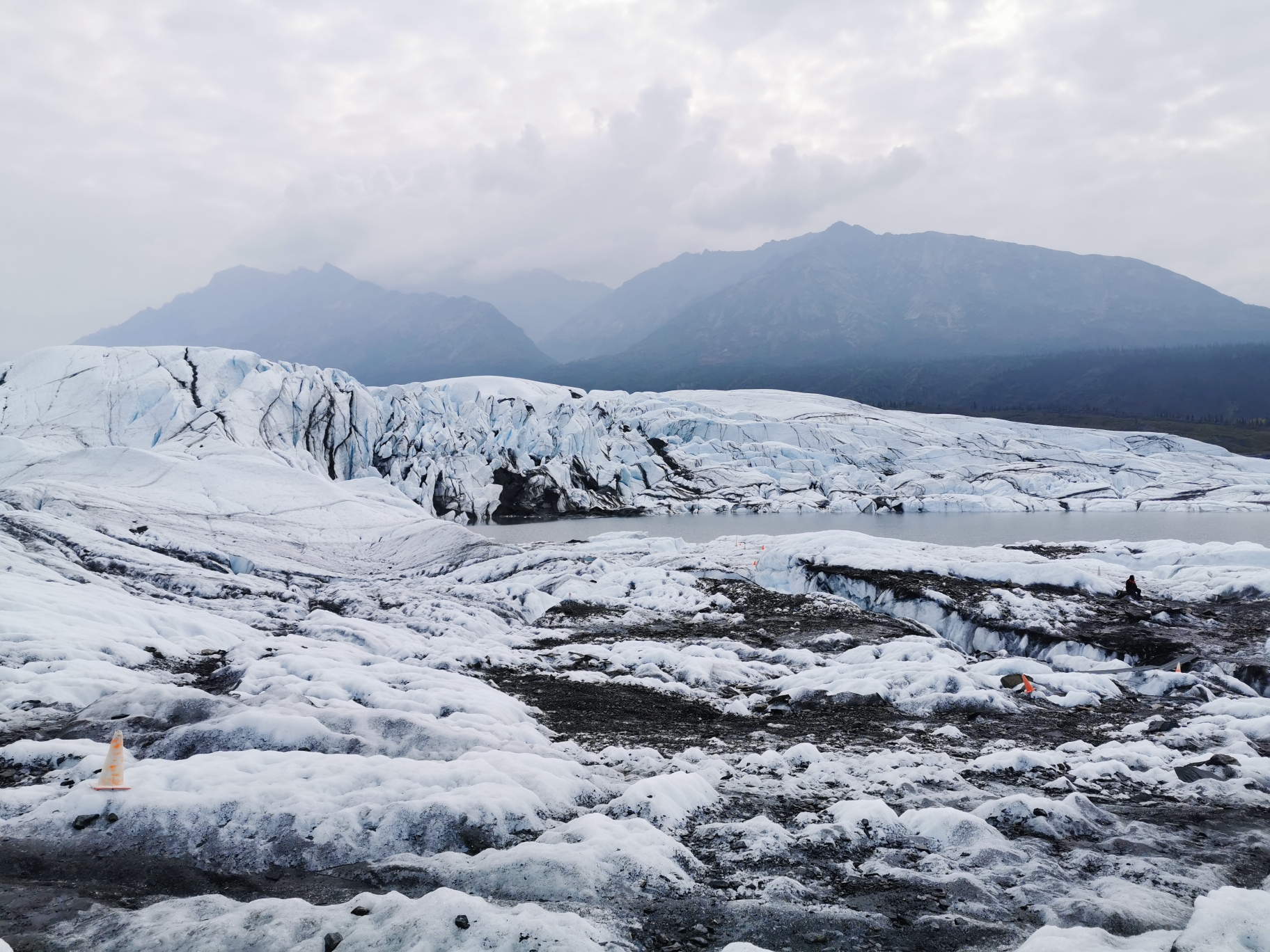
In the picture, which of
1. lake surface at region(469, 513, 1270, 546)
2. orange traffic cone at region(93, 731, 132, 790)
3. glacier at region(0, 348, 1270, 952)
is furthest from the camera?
lake surface at region(469, 513, 1270, 546)

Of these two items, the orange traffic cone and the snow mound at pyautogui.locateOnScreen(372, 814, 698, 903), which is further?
the orange traffic cone

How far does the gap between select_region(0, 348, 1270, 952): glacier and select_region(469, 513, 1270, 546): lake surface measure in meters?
17.5

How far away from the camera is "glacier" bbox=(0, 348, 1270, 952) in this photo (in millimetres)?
5457

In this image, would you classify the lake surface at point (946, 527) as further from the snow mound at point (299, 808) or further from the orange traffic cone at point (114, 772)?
the orange traffic cone at point (114, 772)

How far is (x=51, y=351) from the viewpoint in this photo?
48562 mm

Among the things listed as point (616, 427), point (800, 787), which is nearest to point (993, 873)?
point (800, 787)

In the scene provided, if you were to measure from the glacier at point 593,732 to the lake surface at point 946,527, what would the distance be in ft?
57.3

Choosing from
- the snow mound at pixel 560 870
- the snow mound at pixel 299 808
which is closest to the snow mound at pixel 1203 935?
the snow mound at pixel 560 870

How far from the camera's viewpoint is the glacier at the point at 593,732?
17.9 ft

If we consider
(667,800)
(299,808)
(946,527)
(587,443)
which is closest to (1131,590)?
(667,800)

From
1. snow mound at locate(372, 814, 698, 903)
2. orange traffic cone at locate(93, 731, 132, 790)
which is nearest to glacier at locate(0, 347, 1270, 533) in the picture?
orange traffic cone at locate(93, 731, 132, 790)

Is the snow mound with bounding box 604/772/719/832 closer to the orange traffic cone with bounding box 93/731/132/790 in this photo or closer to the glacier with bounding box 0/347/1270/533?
the orange traffic cone with bounding box 93/731/132/790

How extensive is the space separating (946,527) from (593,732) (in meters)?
52.6

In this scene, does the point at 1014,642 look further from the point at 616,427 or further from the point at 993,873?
the point at 616,427
